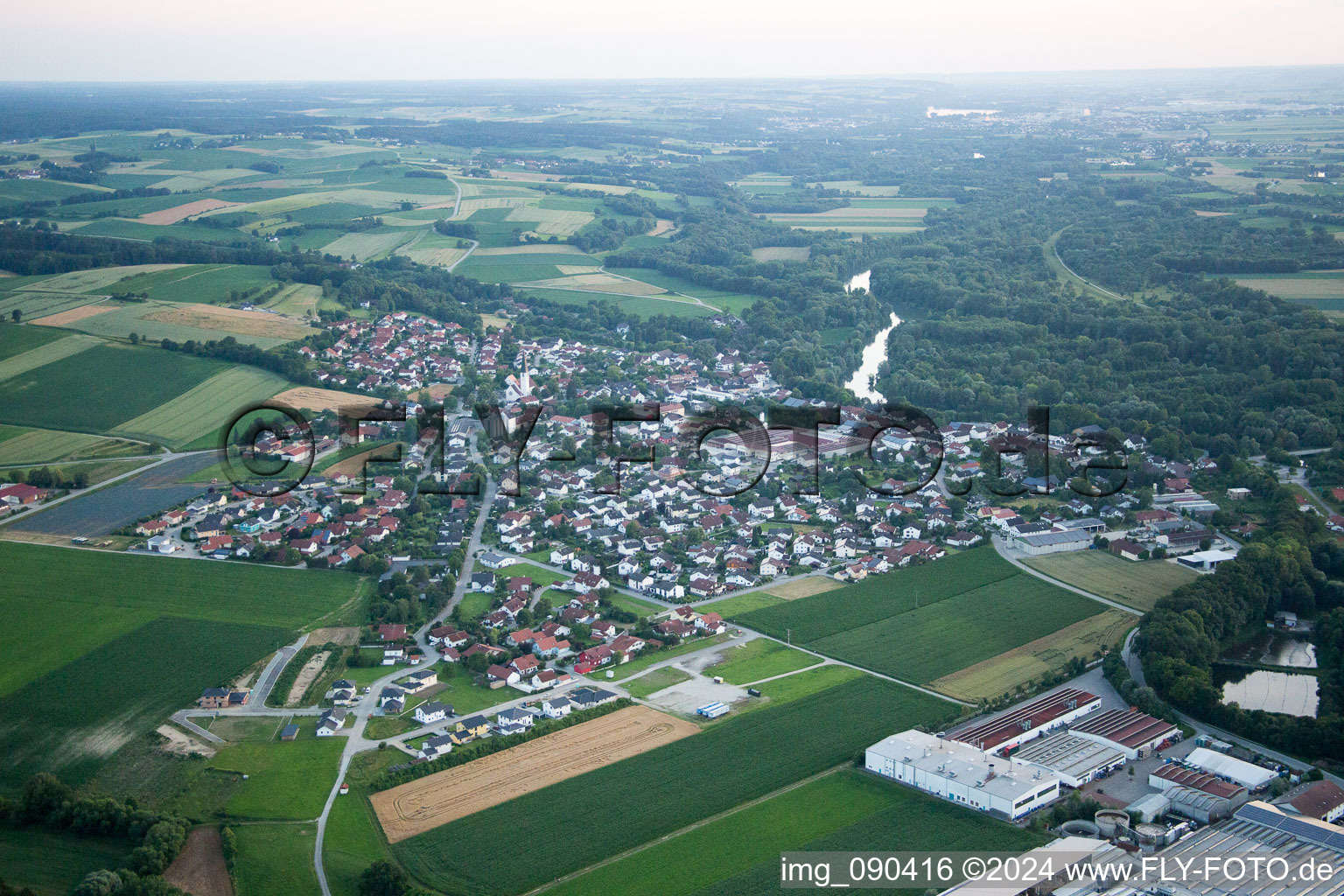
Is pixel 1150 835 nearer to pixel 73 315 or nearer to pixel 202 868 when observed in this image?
pixel 202 868

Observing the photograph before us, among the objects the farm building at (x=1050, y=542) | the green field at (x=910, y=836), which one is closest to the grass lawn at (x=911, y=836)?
the green field at (x=910, y=836)

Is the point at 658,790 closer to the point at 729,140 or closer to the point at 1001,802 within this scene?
the point at 1001,802

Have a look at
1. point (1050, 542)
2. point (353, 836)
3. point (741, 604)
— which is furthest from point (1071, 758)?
point (353, 836)

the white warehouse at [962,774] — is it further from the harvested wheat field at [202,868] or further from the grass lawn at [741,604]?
the harvested wheat field at [202,868]

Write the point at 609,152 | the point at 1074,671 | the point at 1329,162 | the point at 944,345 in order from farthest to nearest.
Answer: the point at 609,152 → the point at 1329,162 → the point at 944,345 → the point at 1074,671

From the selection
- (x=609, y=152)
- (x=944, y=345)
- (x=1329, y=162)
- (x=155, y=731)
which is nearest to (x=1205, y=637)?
(x=155, y=731)
